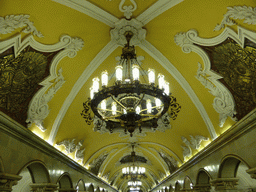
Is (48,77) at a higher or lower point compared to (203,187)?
higher

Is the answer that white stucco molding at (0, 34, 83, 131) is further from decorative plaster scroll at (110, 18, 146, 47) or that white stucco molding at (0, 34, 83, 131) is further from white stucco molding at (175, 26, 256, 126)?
white stucco molding at (175, 26, 256, 126)

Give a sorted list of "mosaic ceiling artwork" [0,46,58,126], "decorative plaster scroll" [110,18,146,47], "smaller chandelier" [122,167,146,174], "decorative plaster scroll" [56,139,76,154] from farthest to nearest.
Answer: "smaller chandelier" [122,167,146,174], "decorative plaster scroll" [56,139,76,154], "decorative plaster scroll" [110,18,146,47], "mosaic ceiling artwork" [0,46,58,126]

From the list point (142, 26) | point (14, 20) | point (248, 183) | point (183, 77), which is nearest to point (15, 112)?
point (14, 20)

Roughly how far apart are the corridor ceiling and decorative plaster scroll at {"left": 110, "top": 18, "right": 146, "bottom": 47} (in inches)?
1.6

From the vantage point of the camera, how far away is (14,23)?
4.54 meters

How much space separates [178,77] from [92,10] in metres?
3.72

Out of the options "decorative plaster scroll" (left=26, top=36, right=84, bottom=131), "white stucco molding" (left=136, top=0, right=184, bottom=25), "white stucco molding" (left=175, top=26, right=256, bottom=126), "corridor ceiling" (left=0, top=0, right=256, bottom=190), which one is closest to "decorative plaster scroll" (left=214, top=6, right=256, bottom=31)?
"corridor ceiling" (left=0, top=0, right=256, bottom=190)

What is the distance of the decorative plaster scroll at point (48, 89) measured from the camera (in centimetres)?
602

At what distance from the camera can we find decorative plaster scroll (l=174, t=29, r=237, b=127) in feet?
18.9

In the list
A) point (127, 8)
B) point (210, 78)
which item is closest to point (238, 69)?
point (210, 78)

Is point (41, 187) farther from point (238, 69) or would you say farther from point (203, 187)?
point (238, 69)

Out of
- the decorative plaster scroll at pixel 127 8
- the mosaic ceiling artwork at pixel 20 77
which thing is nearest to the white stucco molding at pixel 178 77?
the decorative plaster scroll at pixel 127 8

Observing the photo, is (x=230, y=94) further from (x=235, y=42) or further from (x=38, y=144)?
(x=38, y=144)

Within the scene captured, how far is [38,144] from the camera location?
21.7ft
